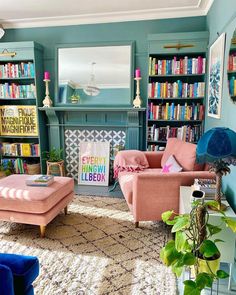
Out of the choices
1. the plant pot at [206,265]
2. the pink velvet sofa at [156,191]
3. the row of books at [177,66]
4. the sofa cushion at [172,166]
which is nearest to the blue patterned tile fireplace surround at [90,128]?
the row of books at [177,66]

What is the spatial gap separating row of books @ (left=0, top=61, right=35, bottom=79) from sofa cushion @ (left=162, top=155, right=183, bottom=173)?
2.53 meters

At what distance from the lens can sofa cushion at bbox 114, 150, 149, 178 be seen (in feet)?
10.8

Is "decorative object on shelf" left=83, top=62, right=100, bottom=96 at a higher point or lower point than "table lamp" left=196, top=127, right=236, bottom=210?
higher

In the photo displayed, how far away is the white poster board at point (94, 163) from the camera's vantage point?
13.4 ft

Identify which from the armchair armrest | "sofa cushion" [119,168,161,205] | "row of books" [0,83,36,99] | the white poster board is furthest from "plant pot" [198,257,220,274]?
"row of books" [0,83,36,99]

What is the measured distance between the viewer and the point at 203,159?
1891mm

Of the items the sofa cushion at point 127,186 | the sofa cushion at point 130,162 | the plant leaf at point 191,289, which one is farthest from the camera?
the sofa cushion at point 130,162

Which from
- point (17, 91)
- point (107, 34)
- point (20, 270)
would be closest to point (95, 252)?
point (20, 270)

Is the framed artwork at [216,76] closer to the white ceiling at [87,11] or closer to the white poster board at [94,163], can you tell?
the white ceiling at [87,11]

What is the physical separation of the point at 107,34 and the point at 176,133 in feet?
6.20

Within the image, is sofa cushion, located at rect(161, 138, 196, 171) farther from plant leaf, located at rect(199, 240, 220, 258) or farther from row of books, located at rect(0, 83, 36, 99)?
row of books, located at rect(0, 83, 36, 99)

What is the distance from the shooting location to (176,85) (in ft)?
11.8

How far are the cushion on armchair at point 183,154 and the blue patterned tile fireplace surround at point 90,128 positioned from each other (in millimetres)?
800

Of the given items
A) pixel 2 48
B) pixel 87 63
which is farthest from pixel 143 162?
pixel 2 48
